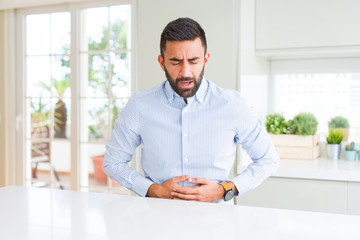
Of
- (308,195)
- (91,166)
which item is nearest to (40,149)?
(91,166)

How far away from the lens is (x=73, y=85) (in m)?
3.53

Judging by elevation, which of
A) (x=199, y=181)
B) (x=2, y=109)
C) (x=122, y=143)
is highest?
(x=2, y=109)

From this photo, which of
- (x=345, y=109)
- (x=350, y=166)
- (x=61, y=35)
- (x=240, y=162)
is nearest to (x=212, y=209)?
(x=240, y=162)

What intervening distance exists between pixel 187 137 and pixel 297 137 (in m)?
1.33

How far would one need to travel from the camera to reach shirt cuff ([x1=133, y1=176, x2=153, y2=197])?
5.43ft

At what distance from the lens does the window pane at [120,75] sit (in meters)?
3.41

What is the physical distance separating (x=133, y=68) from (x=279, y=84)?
1138mm

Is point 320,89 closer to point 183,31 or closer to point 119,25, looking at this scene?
point 119,25

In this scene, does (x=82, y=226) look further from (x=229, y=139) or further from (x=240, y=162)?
(x=240, y=162)

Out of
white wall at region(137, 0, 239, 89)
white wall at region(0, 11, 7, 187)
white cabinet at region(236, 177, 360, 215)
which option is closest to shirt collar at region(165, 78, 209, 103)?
white wall at region(137, 0, 239, 89)

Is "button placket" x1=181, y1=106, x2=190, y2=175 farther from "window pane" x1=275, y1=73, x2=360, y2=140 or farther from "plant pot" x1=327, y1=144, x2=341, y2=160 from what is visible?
"window pane" x1=275, y1=73, x2=360, y2=140

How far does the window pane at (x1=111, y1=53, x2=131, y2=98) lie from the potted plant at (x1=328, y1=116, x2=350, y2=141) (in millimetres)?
1571

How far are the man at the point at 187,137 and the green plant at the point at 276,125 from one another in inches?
44.0

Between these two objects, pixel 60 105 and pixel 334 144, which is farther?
pixel 60 105
